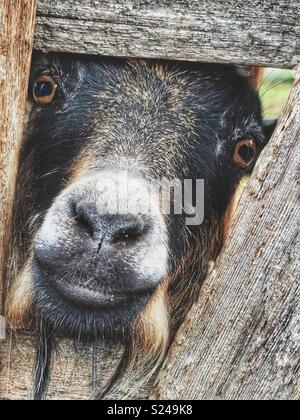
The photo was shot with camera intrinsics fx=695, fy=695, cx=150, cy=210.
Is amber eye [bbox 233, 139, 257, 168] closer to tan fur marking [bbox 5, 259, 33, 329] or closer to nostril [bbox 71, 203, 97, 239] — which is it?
nostril [bbox 71, 203, 97, 239]

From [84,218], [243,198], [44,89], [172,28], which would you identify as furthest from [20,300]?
[172,28]

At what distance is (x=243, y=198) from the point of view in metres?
2.13

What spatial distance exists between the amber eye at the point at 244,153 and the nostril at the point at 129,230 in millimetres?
416

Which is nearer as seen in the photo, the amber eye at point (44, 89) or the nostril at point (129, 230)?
the nostril at point (129, 230)

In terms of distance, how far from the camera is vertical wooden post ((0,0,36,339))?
1.95 metres

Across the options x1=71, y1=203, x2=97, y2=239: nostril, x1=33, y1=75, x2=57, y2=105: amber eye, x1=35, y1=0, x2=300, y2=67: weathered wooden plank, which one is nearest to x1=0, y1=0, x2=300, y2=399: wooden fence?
x1=35, y1=0, x2=300, y2=67: weathered wooden plank

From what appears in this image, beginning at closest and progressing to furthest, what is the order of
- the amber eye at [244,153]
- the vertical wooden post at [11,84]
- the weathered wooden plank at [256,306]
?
the vertical wooden post at [11,84]
the weathered wooden plank at [256,306]
the amber eye at [244,153]

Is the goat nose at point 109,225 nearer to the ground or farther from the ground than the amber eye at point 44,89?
nearer to the ground

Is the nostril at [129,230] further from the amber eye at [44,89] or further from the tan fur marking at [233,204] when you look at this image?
the amber eye at [44,89]

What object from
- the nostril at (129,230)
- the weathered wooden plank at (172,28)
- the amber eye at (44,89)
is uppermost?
the weathered wooden plank at (172,28)

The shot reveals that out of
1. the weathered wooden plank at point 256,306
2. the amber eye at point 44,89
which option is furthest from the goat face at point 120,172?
the weathered wooden plank at point 256,306

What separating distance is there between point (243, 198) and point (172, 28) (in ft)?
1.82

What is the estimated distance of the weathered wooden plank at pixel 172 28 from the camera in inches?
80.6

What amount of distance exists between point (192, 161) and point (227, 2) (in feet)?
1.61
